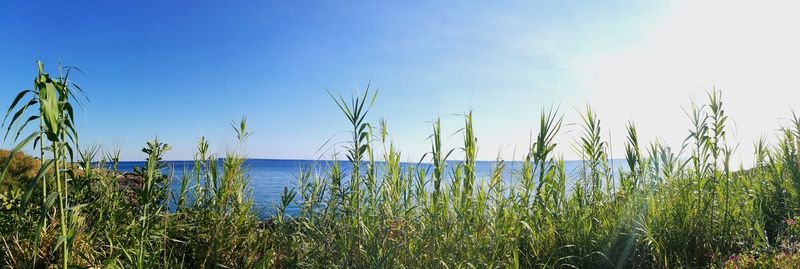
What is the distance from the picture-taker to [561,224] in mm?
4320

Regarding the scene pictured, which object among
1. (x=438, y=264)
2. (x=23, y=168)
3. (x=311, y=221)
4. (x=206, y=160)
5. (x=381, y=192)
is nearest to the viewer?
(x=438, y=264)

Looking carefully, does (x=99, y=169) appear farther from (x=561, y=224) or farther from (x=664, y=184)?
(x=664, y=184)

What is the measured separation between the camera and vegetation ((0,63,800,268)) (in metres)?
3.35

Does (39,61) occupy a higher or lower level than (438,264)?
higher

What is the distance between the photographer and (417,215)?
3.67 meters

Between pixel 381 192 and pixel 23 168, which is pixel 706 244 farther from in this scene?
pixel 23 168

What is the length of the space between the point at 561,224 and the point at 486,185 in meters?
1.06

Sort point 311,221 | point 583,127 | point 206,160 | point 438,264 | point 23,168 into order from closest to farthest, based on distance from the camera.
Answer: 1. point 438,264
2. point 311,221
3. point 206,160
4. point 583,127
5. point 23,168

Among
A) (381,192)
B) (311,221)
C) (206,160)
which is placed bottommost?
(311,221)

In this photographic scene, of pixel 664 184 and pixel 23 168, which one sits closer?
pixel 664 184

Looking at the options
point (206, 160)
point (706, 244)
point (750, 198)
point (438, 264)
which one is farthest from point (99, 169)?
point (750, 198)

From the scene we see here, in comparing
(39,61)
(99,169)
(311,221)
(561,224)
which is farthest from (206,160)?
(561,224)

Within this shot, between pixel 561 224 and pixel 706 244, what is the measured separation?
4.07ft

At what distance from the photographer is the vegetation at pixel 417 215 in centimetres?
335
